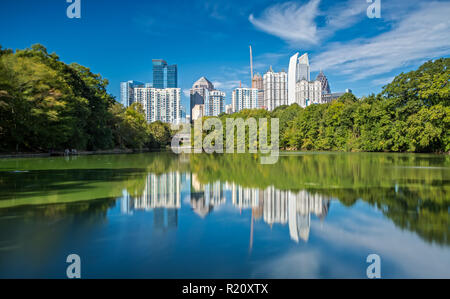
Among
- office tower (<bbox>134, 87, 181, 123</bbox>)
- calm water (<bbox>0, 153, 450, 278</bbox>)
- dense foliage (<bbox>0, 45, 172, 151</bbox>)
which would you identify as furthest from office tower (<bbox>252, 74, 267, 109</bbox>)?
calm water (<bbox>0, 153, 450, 278</bbox>)

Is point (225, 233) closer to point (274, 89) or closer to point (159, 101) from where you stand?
point (159, 101)

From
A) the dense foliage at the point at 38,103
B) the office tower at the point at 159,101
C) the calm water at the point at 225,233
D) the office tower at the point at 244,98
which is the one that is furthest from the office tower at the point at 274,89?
the calm water at the point at 225,233

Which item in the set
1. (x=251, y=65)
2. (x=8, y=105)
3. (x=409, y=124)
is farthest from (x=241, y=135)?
(x=251, y=65)

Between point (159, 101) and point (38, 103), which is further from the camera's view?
point (159, 101)

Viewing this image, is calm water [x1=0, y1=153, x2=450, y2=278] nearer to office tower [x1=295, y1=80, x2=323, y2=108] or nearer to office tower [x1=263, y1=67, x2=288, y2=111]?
office tower [x1=263, y1=67, x2=288, y2=111]

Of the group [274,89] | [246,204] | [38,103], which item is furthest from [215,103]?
[246,204]
